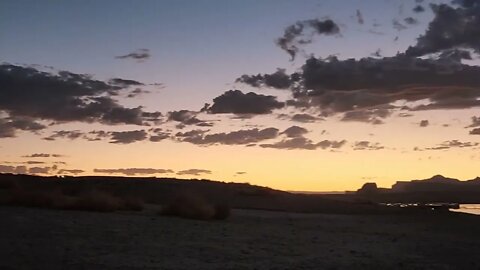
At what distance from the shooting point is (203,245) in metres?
19.2

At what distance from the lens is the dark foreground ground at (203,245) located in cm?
1600

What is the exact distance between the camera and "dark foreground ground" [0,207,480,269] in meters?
16.0

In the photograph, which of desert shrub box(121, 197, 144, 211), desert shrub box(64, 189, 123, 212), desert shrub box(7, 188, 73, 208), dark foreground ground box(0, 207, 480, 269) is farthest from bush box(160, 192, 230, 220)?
desert shrub box(7, 188, 73, 208)

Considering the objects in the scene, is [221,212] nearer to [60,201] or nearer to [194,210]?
[194,210]

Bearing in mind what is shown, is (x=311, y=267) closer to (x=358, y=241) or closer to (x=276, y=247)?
(x=276, y=247)

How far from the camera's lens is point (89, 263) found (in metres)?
15.2

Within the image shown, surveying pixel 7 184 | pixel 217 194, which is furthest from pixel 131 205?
pixel 217 194

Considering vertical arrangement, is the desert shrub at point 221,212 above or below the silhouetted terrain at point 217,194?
below

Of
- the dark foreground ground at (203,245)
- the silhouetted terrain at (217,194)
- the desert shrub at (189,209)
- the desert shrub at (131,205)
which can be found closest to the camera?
the dark foreground ground at (203,245)

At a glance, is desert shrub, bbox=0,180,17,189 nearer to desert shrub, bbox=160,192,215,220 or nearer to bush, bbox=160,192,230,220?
bush, bbox=160,192,230,220

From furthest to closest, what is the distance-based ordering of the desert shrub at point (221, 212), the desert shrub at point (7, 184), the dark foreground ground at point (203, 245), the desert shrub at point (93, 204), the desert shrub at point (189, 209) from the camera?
the desert shrub at point (7, 184), the desert shrub at point (221, 212), the desert shrub at point (189, 209), the desert shrub at point (93, 204), the dark foreground ground at point (203, 245)

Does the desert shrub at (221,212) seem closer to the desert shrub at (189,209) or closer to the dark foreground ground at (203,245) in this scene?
the desert shrub at (189,209)

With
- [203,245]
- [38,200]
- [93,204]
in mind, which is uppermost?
[38,200]

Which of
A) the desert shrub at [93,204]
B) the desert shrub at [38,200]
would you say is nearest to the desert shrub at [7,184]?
the desert shrub at [38,200]
